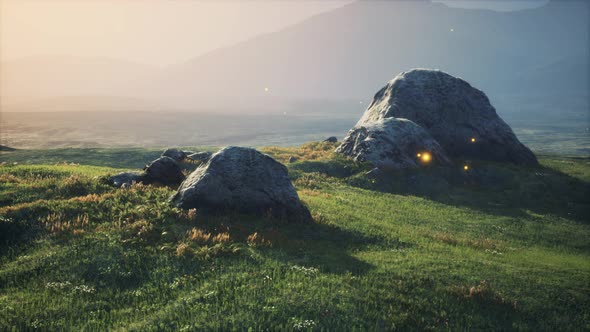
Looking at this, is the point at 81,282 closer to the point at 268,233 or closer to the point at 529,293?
the point at 268,233

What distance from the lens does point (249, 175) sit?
893 inches

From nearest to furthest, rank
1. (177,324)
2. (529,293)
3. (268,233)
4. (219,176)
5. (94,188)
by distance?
(177,324)
(529,293)
(268,233)
(219,176)
(94,188)

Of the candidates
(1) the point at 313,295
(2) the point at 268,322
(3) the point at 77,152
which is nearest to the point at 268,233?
(1) the point at 313,295

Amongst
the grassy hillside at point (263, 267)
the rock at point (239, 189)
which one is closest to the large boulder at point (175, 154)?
the grassy hillside at point (263, 267)

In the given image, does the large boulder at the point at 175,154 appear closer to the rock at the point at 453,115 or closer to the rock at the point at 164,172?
the rock at the point at 164,172

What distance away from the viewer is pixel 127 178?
2605cm

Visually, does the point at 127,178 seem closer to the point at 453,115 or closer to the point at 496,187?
the point at 496,187

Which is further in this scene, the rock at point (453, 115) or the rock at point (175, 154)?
the rock at point (453, 115)

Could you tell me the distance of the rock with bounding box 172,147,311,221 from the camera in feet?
70.5

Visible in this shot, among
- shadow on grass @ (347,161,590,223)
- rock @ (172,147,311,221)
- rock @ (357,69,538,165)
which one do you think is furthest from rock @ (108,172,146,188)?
rock @ (357,69,538,165)

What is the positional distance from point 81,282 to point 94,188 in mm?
11540

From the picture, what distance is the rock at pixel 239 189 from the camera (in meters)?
21.5

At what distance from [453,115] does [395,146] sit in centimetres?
1400

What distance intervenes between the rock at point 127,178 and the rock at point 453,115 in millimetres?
32621
